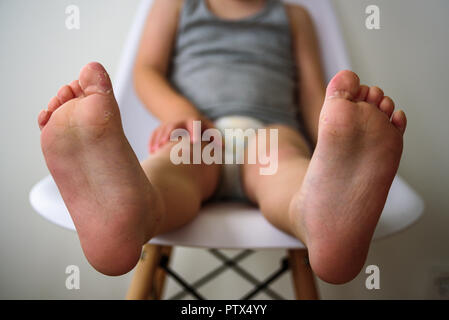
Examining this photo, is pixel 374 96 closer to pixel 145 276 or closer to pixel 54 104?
pixel 54 104

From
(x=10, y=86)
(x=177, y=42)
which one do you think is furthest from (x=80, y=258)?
(x=177, y=42)

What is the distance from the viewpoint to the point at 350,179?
1.17ft

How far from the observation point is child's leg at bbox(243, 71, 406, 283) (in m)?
0.34

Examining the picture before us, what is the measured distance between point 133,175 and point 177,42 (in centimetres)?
50

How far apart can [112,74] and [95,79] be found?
2.12 feet

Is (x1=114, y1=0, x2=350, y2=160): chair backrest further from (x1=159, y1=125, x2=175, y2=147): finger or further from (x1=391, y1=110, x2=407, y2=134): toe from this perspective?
(x1=391, y1=110, x2=407, y2=134): toe

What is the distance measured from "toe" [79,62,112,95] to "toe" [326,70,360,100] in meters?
0.20

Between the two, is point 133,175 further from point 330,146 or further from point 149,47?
point 149,47

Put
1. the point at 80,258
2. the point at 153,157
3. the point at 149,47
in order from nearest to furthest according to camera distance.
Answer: the point at 153,157, the point at 149,47, the point at 80,258

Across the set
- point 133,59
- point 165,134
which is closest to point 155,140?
point 165,134

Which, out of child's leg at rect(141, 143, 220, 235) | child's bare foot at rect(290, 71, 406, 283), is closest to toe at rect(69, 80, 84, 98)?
child's leg at rect(141, 143, 220, 235)

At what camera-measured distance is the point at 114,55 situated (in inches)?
37.6

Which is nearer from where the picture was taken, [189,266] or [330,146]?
[330,146]

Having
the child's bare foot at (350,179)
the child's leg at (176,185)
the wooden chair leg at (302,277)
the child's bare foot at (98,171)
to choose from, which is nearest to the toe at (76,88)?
the child's bare foot at (98,171)
